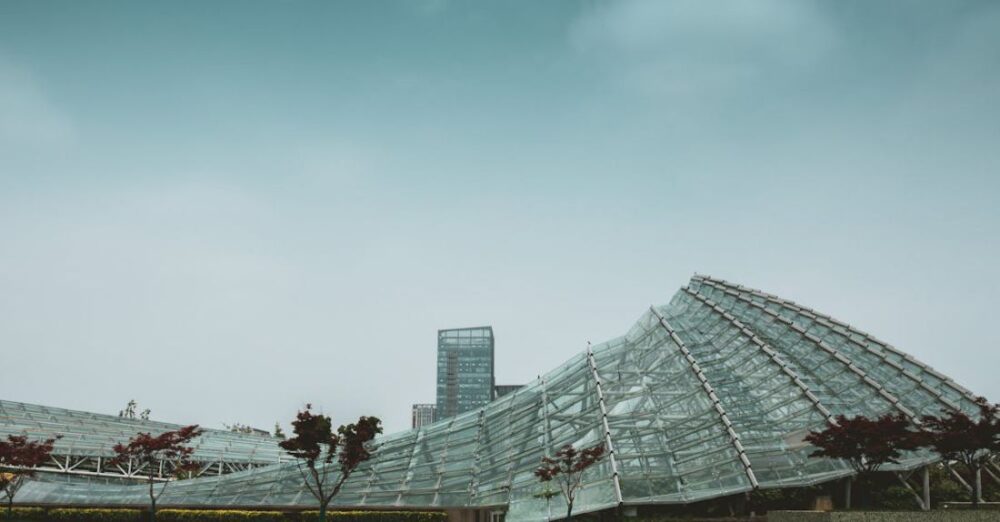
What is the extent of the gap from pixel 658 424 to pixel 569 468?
6.58 m

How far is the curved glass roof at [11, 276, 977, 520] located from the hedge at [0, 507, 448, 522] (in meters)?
0.73

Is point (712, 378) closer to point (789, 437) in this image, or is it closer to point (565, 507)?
point (789, 437)

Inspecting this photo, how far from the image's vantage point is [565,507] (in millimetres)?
33094

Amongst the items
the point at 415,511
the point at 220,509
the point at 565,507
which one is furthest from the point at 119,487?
the point at 565,507

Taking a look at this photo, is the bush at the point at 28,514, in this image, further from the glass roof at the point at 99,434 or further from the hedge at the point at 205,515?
the glass roof at the point at 99,434

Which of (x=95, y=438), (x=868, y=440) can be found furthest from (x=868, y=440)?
(x=95, y=438)

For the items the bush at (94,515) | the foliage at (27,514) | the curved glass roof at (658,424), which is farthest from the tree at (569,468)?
the foliage at (27,514)

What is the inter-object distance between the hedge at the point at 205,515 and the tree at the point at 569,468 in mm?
7041

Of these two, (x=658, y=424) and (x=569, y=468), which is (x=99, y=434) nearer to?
(x=569, y=468)

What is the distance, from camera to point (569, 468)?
32.5 metres

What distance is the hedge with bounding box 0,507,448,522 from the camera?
36978 mm

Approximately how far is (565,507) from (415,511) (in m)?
8.76

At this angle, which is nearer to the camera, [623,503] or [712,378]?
[623,503]

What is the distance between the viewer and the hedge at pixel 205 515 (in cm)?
3698
